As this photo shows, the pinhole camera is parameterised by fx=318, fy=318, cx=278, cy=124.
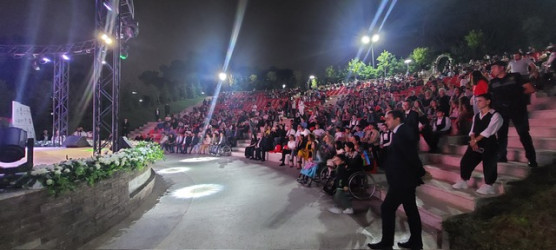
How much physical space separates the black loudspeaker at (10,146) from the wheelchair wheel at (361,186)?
512cm

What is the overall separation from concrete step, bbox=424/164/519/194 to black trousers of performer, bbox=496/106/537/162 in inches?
16.9

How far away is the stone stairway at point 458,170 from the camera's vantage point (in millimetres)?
4189

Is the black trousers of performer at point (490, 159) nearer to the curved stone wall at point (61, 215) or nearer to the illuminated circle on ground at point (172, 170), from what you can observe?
the curved stone wall at point (61, 215)

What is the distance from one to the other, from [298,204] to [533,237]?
11.6ft

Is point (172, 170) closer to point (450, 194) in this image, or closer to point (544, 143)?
point (450, 194)

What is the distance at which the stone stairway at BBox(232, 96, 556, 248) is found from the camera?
13.7 feet

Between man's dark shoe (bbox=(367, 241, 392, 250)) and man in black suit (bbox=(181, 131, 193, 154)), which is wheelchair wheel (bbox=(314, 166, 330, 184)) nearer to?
man's dark shoe (bbox=(367, 241, 392, 250))

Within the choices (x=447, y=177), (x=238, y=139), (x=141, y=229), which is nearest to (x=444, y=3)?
(x=238, y=139)

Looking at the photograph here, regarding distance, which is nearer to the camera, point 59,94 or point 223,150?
point 223,150

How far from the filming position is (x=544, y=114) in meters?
5.94

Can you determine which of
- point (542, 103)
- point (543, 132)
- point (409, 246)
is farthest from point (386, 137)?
point (409, 246)

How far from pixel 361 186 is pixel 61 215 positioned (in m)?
4.78

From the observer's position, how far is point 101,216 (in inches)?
173

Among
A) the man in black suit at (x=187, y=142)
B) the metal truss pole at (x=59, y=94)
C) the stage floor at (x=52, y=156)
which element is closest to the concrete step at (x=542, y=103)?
the stage floor at (x=52, y=156)
